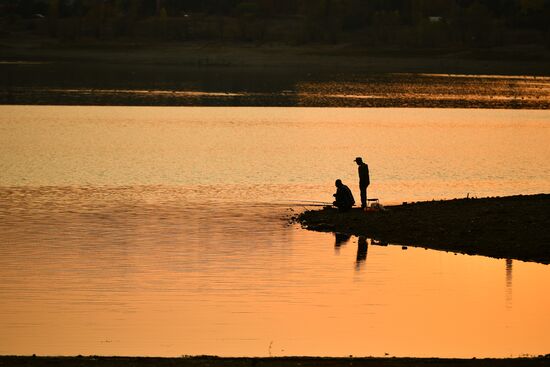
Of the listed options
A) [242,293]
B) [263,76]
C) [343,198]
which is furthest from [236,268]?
[263,76]

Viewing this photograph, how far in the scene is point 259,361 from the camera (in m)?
17.5

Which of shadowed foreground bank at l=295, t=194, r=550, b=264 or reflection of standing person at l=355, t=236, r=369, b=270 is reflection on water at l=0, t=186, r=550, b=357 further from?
shadowed foreground bank at l=295, t=194, r=550, b=264

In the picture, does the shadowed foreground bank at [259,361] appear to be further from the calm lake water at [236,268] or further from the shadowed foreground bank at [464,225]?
the shadowed foreground bank at [464,225]

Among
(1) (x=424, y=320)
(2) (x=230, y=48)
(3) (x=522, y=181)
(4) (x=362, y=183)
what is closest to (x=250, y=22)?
(2) (x=230, y=48)

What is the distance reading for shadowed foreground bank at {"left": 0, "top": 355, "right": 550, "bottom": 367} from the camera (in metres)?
17.0

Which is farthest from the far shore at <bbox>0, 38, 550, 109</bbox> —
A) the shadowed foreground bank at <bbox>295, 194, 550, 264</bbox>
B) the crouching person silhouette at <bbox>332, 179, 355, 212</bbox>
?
the shadowed foreground bank at <bbox>295, 194, 550, 264</bbox>

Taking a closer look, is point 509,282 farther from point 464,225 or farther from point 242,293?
point 242,293

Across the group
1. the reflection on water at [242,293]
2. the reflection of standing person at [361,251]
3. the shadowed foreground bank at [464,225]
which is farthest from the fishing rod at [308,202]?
the reflection of standing person at [361,251]

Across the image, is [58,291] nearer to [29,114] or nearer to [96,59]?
[29,114]

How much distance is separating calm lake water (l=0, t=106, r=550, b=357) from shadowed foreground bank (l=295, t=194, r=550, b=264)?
29.0 inches

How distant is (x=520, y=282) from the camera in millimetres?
26344

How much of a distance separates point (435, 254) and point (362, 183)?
5.40 metres

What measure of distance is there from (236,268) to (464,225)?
658cm

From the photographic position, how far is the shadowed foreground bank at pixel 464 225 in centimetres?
2978
